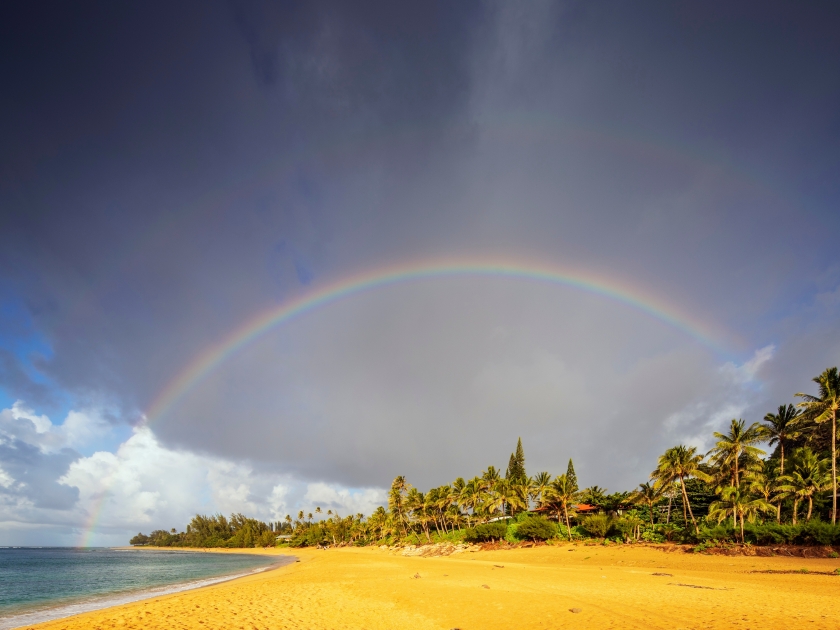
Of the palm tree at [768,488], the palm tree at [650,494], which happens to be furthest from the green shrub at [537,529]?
the palm tree at [768,488]

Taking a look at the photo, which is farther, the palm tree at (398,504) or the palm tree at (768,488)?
the palm tree at (398,504)

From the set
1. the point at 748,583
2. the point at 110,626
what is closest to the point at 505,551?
the point at 748,583

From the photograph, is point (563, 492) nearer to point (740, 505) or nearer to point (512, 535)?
point (512, 535)

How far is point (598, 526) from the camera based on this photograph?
171 ft

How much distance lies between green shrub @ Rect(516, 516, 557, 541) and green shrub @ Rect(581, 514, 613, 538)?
15.9 feet

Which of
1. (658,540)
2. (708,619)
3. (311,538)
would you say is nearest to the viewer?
(708,619)

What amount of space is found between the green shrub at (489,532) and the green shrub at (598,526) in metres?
12.8

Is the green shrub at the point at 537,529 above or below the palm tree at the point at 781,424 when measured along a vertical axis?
below

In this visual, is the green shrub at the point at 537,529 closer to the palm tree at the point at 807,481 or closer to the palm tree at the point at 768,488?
the palm tree at the point at 768,488

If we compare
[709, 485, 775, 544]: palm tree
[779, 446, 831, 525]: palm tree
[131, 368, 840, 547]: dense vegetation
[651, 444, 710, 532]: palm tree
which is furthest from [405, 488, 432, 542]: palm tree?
[779, 446, 831, 525]: palm tree

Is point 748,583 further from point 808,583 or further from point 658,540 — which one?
point 658,540

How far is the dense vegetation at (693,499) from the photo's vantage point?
41.4 metres

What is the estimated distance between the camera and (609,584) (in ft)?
76.9

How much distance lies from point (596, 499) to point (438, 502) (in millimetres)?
29667
